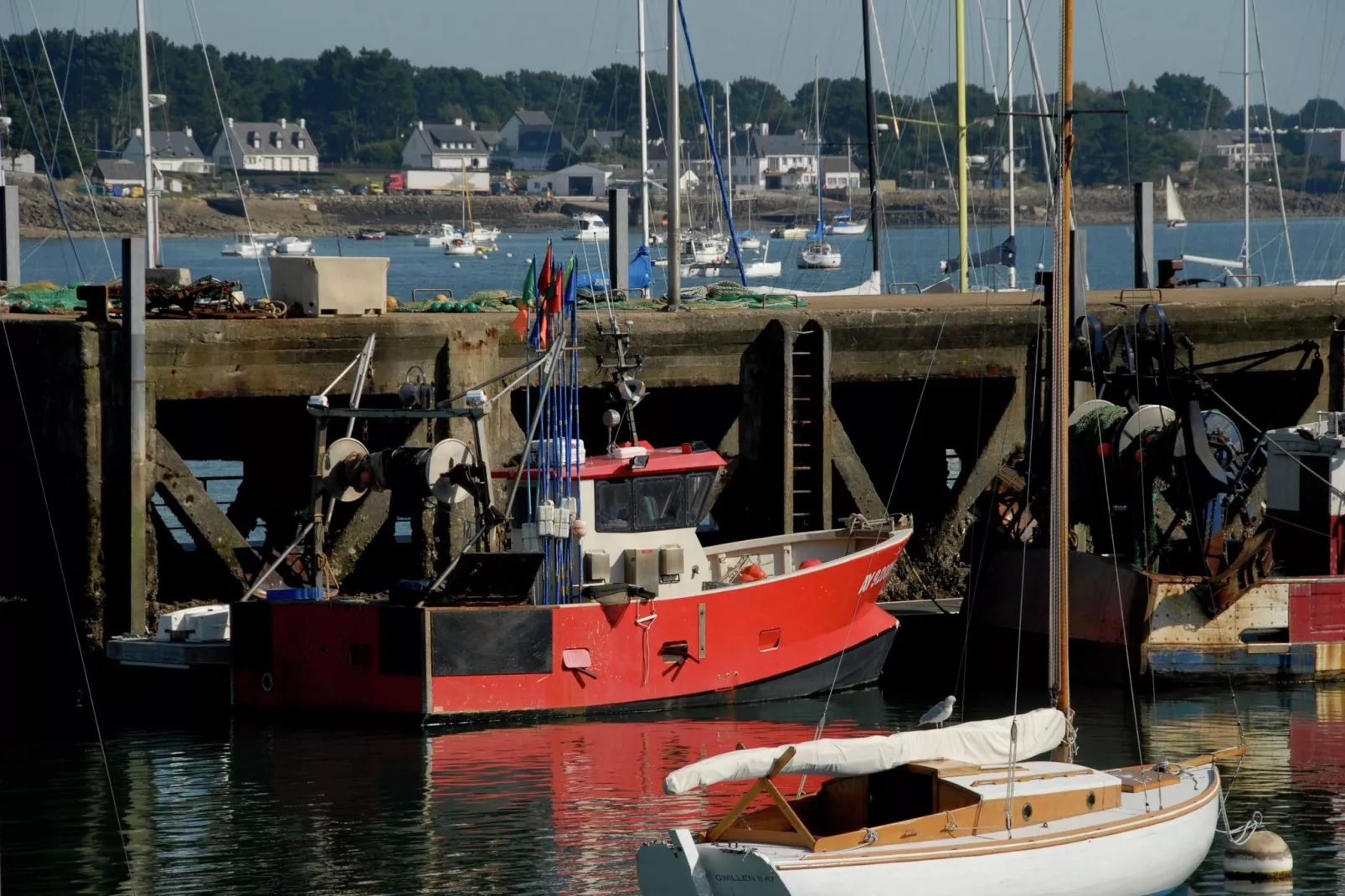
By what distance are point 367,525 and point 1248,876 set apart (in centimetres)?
1122

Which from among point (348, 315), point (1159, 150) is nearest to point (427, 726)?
point (348, 315)

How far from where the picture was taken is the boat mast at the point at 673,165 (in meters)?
24.6

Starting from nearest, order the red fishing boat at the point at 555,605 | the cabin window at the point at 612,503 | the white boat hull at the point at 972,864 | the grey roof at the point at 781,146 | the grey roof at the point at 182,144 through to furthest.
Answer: the white boat hull at the point at 972,864
the red fishing boat at the point at 555,605
the cabin window at the point at 612,503
the grey roof at the point at 182,144
the grey roof at the point at 781,146

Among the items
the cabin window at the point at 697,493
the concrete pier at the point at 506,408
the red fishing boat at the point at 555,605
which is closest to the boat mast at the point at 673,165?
the concrete pier at the point at 506,408

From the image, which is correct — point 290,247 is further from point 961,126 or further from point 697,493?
point 697,493

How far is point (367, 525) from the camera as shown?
886 inches

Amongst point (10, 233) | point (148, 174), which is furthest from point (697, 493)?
point (148, 174)

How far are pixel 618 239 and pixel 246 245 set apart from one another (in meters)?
94.9

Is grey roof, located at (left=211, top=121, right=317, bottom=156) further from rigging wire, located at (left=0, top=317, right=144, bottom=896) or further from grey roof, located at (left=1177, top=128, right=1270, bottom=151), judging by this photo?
rigging wire, located at (left=0, top=317, right=144, bottom=896)

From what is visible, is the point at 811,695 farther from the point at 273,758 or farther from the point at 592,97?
the point at 592,97

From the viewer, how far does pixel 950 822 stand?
12805 millimetres

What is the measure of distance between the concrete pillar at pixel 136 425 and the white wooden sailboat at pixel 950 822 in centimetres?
962

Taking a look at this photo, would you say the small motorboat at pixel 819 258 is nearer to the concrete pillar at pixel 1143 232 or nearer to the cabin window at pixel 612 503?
the concrete pillar at pixel 1143 232

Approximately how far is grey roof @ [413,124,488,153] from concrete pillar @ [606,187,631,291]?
159 m
